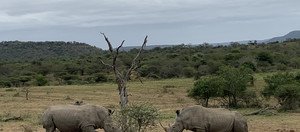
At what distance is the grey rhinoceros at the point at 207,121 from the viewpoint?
43.7 feet

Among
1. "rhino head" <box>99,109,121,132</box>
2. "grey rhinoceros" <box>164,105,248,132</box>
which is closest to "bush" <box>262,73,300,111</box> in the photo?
"grey rhinoceros" <box>164,105,248,132</box>

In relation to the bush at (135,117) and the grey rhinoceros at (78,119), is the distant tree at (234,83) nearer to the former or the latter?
the bush at (135,117)

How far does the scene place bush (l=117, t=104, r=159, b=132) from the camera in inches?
534

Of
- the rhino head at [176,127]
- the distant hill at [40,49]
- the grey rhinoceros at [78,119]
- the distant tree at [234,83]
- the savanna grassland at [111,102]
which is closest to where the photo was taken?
the rhino head at [176,127]

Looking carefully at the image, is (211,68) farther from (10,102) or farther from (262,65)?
(10,102)

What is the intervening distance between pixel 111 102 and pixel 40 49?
306 ft

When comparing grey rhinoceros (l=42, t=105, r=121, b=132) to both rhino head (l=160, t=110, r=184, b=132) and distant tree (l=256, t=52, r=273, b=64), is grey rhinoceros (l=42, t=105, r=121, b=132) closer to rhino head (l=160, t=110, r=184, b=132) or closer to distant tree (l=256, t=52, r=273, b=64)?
rhino head (l=160, t=110, r=184, b=132)

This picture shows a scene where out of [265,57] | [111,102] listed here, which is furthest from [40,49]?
[111,102]

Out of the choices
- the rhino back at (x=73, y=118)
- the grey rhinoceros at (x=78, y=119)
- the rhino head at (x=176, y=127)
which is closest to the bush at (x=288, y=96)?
the rhino head at (x=176, y=127)

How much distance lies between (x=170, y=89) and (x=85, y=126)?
2387 cm

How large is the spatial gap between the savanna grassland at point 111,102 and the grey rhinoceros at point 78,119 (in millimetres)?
2930

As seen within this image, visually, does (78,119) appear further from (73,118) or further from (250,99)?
(250,99)

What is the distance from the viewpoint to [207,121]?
13.4 meters

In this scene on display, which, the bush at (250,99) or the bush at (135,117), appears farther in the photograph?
the bush at (250,99)
